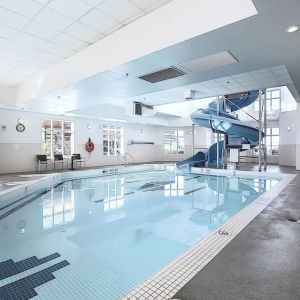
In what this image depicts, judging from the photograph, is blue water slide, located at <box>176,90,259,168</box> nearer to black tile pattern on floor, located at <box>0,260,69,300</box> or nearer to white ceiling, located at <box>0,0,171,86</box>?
white ceiling, located at <box>0,0,171,86</box>

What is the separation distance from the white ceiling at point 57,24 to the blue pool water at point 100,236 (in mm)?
3065

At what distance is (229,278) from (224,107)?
9.18 m

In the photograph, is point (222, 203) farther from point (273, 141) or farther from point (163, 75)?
point (273, 141)

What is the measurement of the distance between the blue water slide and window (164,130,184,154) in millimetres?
4434

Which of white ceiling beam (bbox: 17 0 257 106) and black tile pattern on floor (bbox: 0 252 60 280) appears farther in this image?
white ceiling beam (bbox: 17 0 257 106)

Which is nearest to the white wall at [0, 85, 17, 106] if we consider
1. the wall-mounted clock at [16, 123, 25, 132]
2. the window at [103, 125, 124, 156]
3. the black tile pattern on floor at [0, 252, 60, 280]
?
the wall-mounted clock at [16, 123, 25, 132]

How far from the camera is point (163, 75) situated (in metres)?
4.74

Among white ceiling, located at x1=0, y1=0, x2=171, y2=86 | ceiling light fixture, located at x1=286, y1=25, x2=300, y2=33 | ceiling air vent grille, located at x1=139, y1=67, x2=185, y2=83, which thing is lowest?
ceiling light fixture, located at x1=286, y1=25, x2=300, y2=33

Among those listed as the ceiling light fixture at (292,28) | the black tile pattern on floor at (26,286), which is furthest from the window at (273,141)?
the black tile pattern on floor at (26,286)

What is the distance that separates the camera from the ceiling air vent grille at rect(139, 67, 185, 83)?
14.7ft

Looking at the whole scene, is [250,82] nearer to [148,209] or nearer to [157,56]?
[157,56]

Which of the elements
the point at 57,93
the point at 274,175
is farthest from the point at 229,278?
the point at 274,175

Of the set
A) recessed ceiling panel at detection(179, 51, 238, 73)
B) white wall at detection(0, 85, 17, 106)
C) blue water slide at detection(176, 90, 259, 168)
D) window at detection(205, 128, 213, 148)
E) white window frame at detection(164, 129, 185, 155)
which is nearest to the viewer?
recessed ceiling panel at detection(179, 51, 238, 73)

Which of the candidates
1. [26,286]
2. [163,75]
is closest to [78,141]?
[163,75]
